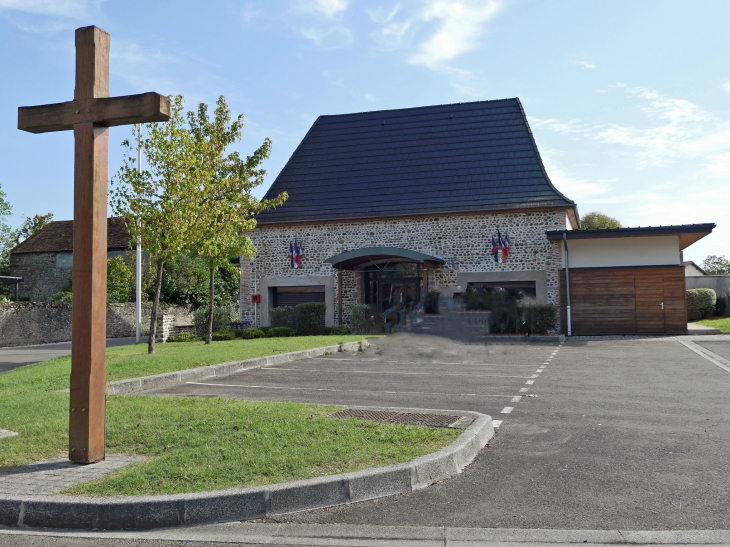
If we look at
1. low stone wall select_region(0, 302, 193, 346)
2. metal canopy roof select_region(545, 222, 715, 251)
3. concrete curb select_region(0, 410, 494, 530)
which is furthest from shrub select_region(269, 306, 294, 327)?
concrete curb select_region(0, 410, 494, 530)

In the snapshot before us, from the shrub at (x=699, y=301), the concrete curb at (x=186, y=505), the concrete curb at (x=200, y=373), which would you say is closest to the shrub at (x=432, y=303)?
the concrete curb at (x=200, y=373)

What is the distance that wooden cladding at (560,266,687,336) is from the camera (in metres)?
21.2

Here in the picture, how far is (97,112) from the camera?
5.08m

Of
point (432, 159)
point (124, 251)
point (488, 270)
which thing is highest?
point (432, 159)

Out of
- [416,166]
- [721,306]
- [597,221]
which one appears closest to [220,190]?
[416,166]

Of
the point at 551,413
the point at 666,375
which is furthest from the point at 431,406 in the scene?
the point at 666,375

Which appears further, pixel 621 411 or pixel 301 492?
pixel 621 411

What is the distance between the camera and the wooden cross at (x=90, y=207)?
492cm

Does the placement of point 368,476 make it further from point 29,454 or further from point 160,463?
point 29,454

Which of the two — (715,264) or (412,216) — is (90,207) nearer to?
(412,216)

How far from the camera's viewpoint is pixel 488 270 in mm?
22734

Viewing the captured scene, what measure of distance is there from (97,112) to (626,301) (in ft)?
66.7

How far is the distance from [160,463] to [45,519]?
860 millimetres

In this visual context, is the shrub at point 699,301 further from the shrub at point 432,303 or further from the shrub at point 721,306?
the shrub at point 432,303
